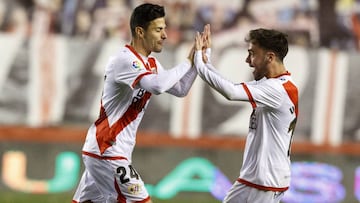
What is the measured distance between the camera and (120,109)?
34.7ft

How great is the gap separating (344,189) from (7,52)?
5.34 meters

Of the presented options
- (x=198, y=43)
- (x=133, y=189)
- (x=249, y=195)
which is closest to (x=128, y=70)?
(x=198, y=43)

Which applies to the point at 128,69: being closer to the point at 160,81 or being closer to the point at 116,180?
the point at 160,81

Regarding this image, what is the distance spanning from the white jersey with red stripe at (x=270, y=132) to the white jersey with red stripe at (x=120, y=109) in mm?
579

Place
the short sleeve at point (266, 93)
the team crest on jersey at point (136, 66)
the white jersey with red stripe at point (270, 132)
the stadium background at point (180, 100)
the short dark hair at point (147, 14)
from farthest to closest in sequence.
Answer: the stadium background at point (180, 100), the short dark hair at point (147, 14), the team crest on jersey at point (136, 66), the white jersey with red stripe at point (270, 132), the short sleeve at point (266, 93)

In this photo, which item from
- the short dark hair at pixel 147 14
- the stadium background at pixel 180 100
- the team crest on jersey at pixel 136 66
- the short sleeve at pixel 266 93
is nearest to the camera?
the short sleeve at pixel 266 93

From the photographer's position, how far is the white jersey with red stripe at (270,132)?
10.4 meters

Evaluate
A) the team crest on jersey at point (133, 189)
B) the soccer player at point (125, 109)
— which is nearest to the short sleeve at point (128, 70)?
the soccer player at point (125, 109)

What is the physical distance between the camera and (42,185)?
17.6 metres

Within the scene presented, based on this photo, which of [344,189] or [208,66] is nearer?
[208,66]

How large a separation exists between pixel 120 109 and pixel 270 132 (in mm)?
1295

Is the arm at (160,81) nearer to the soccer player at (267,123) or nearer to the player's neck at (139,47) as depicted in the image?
the soccer player at (267,123)

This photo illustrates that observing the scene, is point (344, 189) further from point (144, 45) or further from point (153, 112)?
point (144, 45)

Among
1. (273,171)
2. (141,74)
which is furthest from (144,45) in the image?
(273,171)
